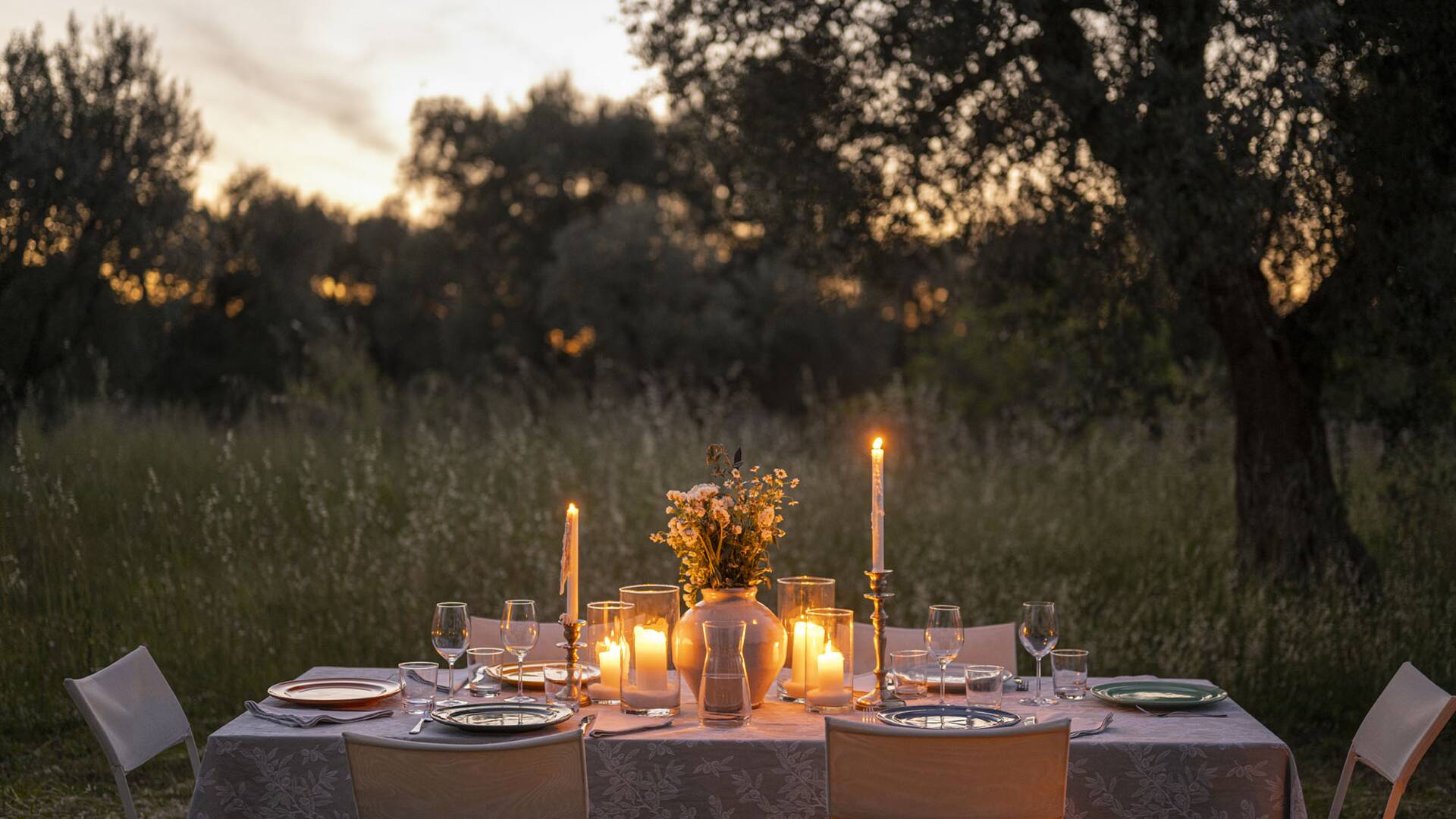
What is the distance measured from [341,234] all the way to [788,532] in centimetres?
1532

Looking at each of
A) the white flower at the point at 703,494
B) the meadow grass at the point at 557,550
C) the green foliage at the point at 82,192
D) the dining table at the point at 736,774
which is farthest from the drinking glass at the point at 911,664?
the green foliage at the point at 82,192

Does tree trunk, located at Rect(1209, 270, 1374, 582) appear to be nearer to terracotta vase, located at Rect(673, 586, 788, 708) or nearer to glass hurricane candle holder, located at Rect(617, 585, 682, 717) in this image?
terracotta vase, located at Rect(673, 586, 788, 708)

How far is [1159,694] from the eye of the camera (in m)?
3.35

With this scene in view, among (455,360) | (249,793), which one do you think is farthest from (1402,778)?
(455,360)

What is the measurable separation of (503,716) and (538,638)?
1067 mm

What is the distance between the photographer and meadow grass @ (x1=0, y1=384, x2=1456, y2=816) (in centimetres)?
629

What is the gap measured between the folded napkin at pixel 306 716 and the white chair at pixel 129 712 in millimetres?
279

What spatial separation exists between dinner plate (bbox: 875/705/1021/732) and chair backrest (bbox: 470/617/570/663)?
1.38 meters

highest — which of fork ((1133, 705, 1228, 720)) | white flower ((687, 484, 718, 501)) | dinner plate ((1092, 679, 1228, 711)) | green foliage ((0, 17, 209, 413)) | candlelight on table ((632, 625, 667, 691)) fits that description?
green foliage ((0, 17, 209, 413))

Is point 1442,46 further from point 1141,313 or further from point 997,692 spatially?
point 997,692

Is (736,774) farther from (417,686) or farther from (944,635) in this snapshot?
(417,686)

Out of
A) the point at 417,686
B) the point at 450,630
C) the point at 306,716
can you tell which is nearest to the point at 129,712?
the point at 306,716

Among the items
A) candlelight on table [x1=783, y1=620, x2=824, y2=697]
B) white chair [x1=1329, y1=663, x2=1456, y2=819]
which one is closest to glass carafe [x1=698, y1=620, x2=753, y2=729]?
candlelight on table [x1=783, y1=620, x2=824, y2=697]

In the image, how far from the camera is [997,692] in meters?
3.09
